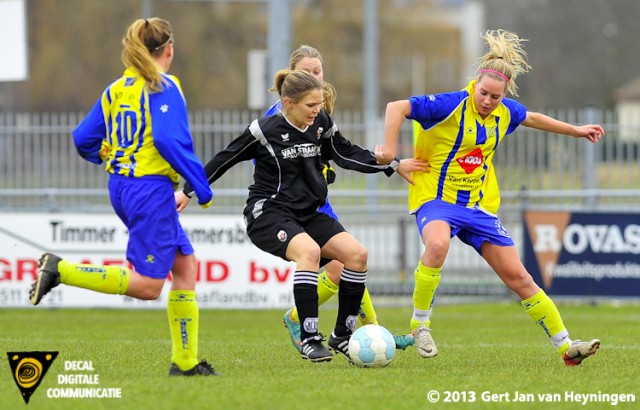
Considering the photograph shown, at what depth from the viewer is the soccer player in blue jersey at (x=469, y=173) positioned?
767 centimetres

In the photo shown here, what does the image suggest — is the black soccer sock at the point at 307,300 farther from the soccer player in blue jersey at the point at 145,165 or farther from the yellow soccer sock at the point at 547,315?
the yellow soccer sock at the point at 547,315

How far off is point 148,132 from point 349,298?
1934mm

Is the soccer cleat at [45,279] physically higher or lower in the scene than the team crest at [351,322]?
higher

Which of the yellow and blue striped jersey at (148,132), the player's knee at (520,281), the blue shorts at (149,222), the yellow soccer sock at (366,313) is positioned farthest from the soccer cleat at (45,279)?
the player's knee at (520,281)

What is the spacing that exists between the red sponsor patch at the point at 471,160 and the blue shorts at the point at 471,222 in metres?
0.27

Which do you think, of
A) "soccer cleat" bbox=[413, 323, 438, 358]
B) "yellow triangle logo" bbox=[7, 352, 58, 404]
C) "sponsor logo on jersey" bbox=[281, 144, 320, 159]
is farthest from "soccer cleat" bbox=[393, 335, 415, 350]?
"yellow triangle logo" bbox=[7, 352, 58, 404]

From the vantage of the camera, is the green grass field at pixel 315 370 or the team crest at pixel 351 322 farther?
the team crest at pixel 351 322

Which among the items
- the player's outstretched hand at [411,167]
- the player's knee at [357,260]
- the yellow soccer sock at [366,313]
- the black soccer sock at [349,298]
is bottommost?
the yellow soccer sock at [366,313]

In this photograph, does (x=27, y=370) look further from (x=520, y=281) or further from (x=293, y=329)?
(x=520, y=281)

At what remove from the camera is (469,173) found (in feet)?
25.9

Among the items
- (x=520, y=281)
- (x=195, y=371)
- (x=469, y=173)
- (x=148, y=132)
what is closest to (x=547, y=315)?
(x=520, y=281)

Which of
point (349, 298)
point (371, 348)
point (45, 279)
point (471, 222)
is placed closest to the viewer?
point (45, 279)

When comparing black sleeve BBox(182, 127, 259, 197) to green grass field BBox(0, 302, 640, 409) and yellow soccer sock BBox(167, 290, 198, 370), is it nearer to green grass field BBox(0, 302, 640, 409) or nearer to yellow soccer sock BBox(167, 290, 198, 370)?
yellow soccer sock BBox(167, 290, 198, 370)

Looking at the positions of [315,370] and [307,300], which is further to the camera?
[307,300]
